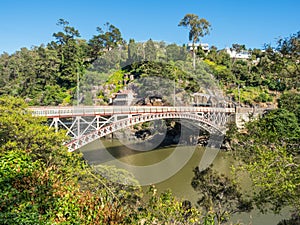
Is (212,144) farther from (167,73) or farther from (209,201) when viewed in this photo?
(209,201)

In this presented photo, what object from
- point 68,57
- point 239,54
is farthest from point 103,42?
point 239,54

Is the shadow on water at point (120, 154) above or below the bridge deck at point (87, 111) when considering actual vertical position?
below

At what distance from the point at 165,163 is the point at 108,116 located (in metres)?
5.50

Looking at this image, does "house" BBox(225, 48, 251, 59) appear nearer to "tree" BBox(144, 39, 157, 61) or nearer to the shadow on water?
"tree" BBox(144, 39, 157, 61)

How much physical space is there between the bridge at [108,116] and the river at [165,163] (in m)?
3.00

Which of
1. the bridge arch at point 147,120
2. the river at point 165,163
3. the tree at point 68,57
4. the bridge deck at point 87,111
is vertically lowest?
the river at point 165,163

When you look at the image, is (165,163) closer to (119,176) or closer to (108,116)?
(108,116)

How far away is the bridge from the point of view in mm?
11375

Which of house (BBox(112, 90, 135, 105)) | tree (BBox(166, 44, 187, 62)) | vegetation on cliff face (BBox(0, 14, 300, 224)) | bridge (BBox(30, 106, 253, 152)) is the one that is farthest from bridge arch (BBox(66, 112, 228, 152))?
tree (BBox(166, 44, 187, 62))

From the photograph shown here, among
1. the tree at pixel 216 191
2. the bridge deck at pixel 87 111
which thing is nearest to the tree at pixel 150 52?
the bridge deck at pixel 87 111

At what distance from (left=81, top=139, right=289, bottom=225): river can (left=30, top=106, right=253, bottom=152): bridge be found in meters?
3.00

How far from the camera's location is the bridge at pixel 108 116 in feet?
37.3

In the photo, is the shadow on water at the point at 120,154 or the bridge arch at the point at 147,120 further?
the shadow on water at the point at 120,154

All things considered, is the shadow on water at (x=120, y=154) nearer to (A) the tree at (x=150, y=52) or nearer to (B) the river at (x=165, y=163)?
(B) the river at (x=165, y=163)
